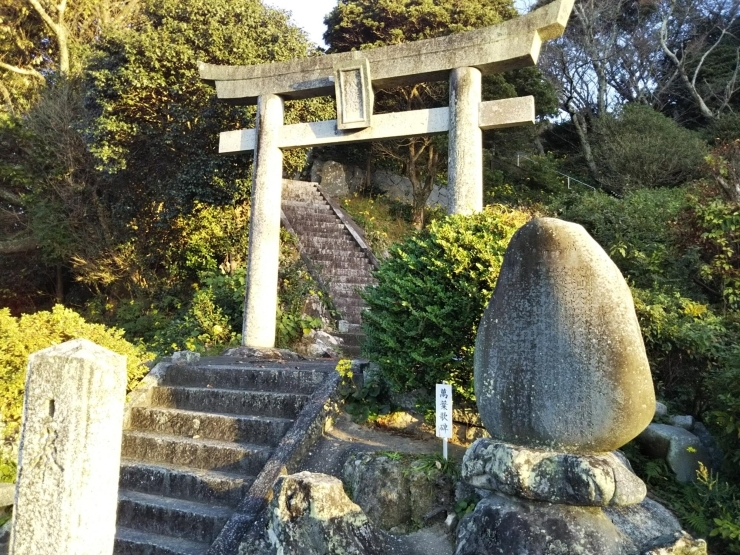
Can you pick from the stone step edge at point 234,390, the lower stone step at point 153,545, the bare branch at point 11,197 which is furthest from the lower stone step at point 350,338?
the bare branch at point 11,197

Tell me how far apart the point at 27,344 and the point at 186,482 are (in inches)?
106

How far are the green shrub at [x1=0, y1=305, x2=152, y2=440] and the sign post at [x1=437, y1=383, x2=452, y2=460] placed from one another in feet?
12.3

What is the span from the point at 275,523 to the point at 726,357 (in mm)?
3997

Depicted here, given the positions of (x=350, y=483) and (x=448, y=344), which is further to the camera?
(x=448, y=344)

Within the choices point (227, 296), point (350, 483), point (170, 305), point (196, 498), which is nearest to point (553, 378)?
point (350, 483)

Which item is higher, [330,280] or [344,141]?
[344,141]

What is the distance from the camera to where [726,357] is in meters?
4.94

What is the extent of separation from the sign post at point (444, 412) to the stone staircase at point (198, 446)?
1606 mm

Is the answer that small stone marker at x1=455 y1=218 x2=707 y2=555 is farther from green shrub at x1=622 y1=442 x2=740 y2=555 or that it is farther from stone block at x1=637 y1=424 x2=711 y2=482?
stone block at x1=637 y1=424 x2=711 y2=482

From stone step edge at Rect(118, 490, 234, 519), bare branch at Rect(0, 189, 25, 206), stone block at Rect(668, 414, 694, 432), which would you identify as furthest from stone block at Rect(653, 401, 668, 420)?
bare branch at Rect(0, 189, 25, 206)

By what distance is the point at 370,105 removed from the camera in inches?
306

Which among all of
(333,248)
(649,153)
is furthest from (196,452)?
(649,153)

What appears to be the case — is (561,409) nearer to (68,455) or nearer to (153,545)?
(68,455)

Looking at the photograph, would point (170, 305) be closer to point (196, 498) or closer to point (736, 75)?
point (196, 498)
